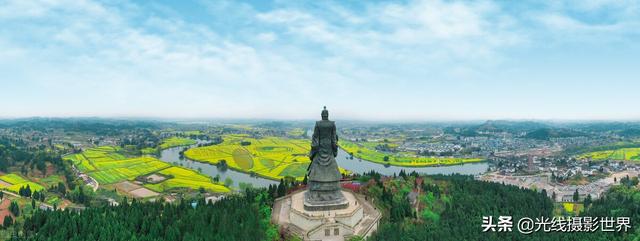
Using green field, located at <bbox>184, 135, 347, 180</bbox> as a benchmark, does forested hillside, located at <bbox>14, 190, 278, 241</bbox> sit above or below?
above

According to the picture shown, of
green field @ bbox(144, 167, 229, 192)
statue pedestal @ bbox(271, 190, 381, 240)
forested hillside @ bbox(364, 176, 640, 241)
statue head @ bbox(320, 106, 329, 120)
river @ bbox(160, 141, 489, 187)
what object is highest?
statue head @ bbox(320, 106, 329, 120)

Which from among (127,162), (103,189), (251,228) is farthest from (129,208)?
(127,162)

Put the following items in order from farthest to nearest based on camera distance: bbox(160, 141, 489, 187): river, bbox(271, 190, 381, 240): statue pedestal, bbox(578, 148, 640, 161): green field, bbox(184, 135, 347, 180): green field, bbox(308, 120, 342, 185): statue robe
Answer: bbox(578, 148, 640, 161): green field
bbox(184, 135, 347, 180): green field
bbox(160, 141, 489, 187): river
bbox(308, 120, 342, 185): statue robe
bbox(271, 190, 381, 240): statue pedestal

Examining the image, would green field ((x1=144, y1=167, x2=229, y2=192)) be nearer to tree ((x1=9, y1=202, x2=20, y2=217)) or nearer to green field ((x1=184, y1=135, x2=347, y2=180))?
green field ((x1=184, y1=135, x2=347, y2=180))

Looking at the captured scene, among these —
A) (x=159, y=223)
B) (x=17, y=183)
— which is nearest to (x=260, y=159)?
(x=17, y=183)

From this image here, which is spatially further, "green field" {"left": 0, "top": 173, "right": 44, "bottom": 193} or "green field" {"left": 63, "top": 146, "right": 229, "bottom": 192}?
"green field" {"left": 63, "top": 146, "right": 229, "bottom": 192}

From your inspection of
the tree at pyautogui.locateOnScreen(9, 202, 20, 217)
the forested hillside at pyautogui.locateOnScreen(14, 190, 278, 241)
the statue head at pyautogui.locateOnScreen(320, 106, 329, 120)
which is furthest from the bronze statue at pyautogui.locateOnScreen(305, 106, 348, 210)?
the tree at pyautogui.locateOnScreen(9, 202, 20, 217)

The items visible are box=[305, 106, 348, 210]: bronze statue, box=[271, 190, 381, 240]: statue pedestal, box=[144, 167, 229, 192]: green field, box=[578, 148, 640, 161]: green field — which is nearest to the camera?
box=[271, 190, 381, 240]: statue pedestal
